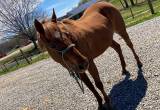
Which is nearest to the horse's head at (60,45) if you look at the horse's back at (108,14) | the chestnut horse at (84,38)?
the chestnut horse at (84,38)

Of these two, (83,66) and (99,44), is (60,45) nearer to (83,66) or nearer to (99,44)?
(83,66)

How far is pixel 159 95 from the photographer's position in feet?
20.8

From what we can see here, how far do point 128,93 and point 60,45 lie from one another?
2.28 m

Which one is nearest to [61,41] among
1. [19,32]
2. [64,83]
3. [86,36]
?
[86,36]

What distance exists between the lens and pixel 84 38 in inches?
259

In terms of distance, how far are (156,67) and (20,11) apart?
176 feet

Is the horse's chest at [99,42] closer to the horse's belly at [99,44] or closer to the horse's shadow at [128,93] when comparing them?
the horse's belly at [99,44]

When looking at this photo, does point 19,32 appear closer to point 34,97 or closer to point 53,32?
point 34,97

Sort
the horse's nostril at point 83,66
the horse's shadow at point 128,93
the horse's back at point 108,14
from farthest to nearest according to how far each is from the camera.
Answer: the horse's back at point 108,14 → the horse's shadow at point 128,93 → the horse's nostril at point 83,66

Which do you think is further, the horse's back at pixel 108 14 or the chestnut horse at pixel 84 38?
the horse's back at pixel 108 14

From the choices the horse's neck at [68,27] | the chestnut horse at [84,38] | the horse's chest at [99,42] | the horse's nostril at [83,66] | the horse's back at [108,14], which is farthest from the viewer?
the horse's back at [108,14]

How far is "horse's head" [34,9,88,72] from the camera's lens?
17.7ft

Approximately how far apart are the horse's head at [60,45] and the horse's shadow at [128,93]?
1.58m

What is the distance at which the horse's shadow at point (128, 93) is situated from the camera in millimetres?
6642
